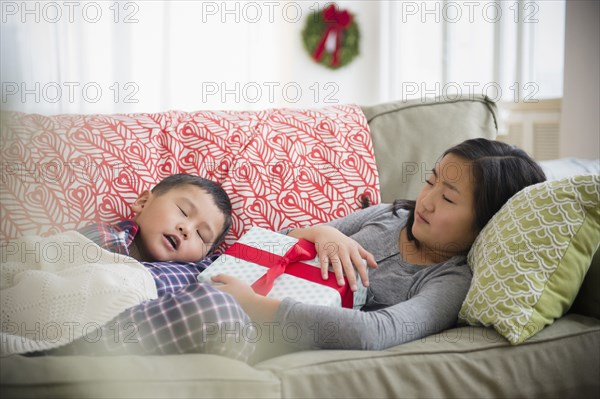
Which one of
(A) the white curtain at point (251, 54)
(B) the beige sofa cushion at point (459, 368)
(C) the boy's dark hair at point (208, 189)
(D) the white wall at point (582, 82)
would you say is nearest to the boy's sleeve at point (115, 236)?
(C) the boy's dark hair at point (208, 189)

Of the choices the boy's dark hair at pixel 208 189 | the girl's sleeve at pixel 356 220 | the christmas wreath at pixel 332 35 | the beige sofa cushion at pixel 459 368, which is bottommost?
the beige sofa cushion at pixel 459 368

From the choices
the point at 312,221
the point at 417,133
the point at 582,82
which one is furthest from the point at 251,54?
the point at 312,221

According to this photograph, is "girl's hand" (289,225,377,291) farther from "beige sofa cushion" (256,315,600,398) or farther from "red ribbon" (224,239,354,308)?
"beige sofa cushion" (256,315,600,398)

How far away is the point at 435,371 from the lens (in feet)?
2.68

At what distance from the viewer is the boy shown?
3.73 ft

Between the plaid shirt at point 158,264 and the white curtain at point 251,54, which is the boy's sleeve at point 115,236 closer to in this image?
the plaid shirt at point 158,264

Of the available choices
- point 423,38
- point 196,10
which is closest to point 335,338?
point 196,10

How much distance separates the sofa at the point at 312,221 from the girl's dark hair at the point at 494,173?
0.69 ft

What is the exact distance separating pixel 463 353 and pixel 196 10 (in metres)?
2.21

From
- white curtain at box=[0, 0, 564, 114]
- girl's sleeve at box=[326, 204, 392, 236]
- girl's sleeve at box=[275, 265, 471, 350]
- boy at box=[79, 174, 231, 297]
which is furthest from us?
girl's sleeve at box=[326, 204, 392, 236]

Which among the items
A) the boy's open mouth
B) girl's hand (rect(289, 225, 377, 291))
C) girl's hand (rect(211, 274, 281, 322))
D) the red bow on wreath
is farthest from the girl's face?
the red bow on wreath

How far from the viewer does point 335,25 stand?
378 cm

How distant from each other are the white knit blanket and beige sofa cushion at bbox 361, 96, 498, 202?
0.72m

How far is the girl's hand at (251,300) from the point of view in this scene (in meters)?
0.92
